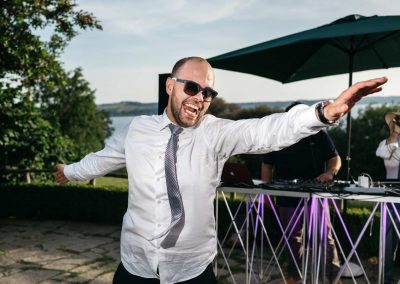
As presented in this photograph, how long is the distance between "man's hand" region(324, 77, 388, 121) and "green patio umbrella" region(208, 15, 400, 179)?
2.26 m

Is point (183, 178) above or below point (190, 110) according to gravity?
below

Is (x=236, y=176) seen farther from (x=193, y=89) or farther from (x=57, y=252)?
(x=57, y=252)

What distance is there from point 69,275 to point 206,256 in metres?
3.36

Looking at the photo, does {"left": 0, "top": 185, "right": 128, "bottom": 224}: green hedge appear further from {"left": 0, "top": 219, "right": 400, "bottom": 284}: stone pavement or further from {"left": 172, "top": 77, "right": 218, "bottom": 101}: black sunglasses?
{"left": 172, "top": 77, "right": 218, "bottom": 101}: black sunglasses

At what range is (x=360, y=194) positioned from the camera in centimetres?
334

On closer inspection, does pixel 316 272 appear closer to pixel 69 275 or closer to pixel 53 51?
pixel 69 275

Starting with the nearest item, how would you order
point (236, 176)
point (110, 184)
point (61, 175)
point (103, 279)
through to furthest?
point (61, 175), point (236, 176), point (103, 279), point (110, 184)

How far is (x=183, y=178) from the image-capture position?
1963 mm

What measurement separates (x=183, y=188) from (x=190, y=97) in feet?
1.46

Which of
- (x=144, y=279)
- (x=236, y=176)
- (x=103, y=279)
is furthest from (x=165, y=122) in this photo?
(x=103, y=279)

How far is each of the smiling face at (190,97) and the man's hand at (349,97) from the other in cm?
61

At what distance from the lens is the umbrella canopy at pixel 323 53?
158 inches

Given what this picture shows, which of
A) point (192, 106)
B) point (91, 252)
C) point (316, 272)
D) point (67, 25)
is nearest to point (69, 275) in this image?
point (91, 252)

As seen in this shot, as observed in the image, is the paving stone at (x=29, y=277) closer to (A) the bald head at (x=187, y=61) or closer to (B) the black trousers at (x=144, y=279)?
(B) the black trousers at (x=144, y=279)
